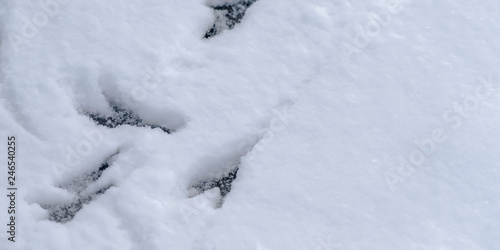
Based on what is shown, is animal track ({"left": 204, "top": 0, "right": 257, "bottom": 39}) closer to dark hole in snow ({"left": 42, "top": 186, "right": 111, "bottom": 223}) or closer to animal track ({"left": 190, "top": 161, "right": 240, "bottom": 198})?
animal track ({"left": 190, "top": 161, "right": 240, "bottom": 198})

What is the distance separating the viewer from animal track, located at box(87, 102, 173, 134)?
1729 millimetres

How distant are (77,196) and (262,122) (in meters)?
0.57

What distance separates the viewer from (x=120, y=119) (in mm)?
1742

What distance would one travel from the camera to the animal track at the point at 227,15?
6.32 feet

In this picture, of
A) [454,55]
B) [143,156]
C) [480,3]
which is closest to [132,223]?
[143,156]

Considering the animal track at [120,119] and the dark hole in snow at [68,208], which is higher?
the animal track at [120,119]

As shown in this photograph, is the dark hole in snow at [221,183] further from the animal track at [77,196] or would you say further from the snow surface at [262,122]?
the animal track at [77,196]

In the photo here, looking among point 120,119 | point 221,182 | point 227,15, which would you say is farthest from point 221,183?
point 227,15

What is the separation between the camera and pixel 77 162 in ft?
5.43

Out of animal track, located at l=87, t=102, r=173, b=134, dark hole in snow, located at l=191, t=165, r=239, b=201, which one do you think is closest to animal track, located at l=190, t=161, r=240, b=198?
dark hole in snow, located at l=191, t=165, r=239, b=201

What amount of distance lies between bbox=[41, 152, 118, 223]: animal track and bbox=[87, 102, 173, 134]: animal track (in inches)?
4.4

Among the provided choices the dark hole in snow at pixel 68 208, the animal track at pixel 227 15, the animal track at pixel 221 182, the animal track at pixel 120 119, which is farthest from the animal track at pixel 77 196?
the animal track at pixel 227 15

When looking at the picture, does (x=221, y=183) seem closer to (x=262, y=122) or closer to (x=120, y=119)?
(x=262, y=122)

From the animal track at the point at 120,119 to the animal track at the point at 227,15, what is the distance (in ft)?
1.22
